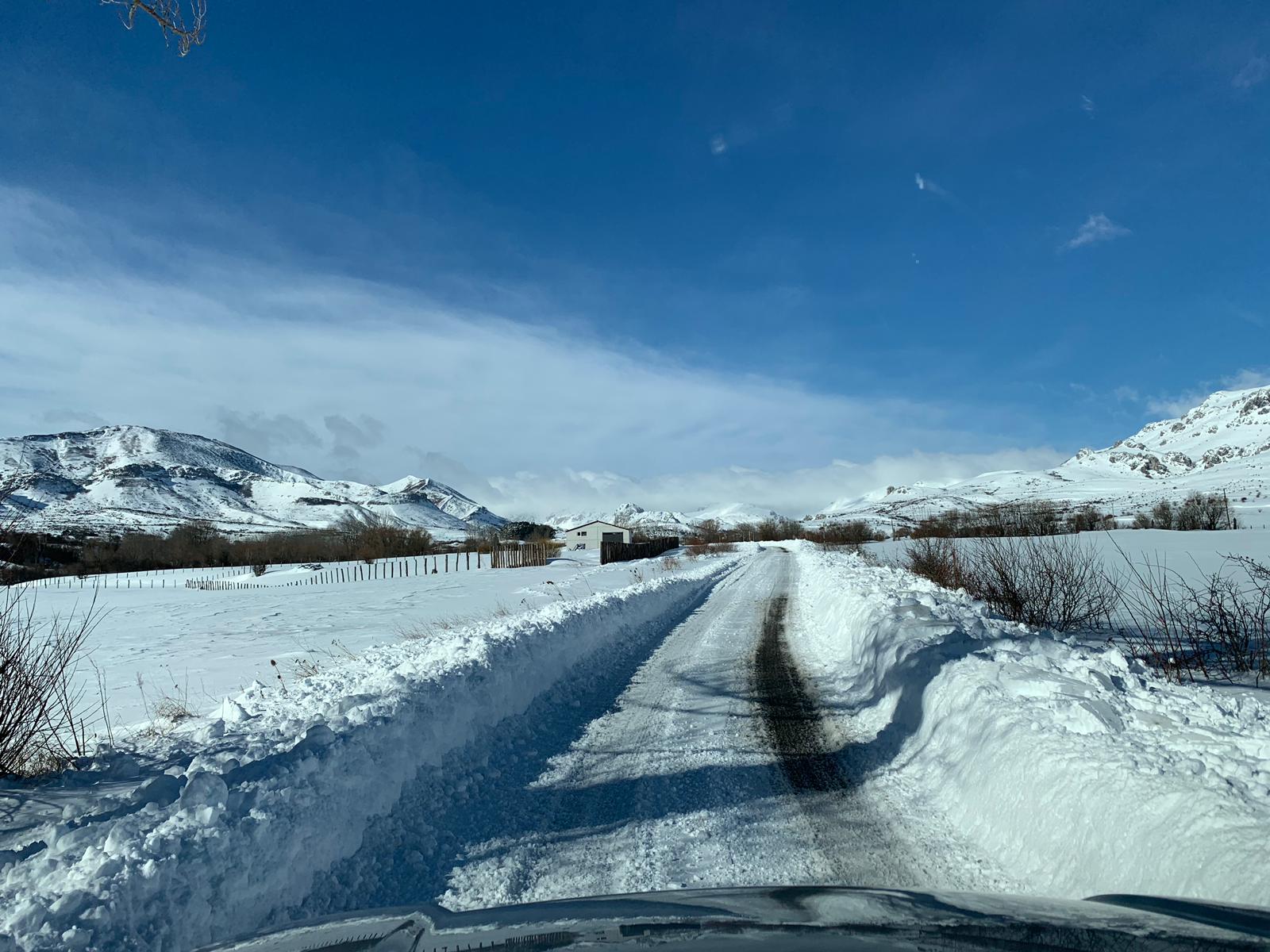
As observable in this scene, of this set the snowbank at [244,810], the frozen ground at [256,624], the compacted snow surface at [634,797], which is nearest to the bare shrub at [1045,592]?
the compacted snow surface at [634,797]

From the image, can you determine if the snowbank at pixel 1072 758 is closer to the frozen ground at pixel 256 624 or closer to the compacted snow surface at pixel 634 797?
the compacted snow surface at pixel 634 797

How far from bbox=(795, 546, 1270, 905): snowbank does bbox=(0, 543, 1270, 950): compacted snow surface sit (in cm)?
2

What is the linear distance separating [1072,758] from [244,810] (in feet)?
17.4

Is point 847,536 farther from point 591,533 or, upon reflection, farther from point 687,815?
point 687,815

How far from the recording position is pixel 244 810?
13.2ft

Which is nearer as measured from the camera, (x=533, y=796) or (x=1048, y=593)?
(x=533, y=796)

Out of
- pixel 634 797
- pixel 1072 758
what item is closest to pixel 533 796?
pixel 634 797

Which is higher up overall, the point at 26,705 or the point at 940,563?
the point at 940,563

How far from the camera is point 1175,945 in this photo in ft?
6.29

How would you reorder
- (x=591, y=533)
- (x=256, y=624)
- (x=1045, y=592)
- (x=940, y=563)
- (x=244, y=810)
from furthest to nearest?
(x=591, y=533) → (x=940, y=563) → (x=256, y=624) → (x=1045, y=592) → (x=244, y=810)

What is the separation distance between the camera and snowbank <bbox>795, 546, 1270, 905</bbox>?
3350mm

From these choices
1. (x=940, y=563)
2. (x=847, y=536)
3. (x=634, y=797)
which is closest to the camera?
(x=634, y=797)

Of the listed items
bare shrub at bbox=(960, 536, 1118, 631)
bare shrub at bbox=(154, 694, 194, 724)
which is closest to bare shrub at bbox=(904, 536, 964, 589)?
bare shrub at bbox=(960, 536, 1118, 631)

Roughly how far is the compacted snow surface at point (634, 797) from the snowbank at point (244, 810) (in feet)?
0.05
